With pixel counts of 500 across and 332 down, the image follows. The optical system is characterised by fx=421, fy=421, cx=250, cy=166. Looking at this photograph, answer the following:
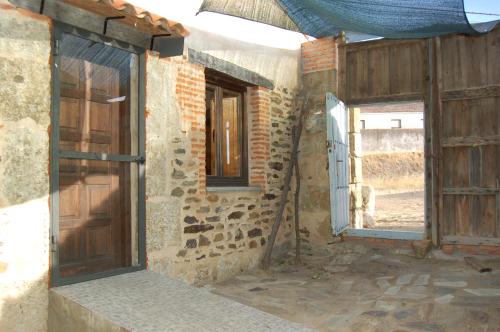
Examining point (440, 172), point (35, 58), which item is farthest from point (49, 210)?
point (440, 172)

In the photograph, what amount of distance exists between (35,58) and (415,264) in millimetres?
5294

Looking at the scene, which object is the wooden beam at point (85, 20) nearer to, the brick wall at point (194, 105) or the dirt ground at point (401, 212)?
the brick wall at point (194, 105)

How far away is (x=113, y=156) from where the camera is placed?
12.6ft

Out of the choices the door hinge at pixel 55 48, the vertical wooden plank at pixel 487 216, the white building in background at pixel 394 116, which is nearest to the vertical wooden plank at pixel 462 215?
the vertical wooden plank at pixel 487 216

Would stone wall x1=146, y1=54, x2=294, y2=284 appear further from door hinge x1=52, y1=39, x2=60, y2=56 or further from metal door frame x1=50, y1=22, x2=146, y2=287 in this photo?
door hinge x1=52, y1=39, x2=60, y2=56

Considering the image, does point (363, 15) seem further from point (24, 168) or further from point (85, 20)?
point (24, 168)

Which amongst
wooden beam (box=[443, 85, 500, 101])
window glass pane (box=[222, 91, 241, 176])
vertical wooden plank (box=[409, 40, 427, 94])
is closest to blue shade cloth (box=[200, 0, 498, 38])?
vertical wooden plank (box=[409, 40, 427, 94])

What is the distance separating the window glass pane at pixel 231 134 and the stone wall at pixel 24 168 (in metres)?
2.96

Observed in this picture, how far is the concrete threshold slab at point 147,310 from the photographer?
2.81 meters

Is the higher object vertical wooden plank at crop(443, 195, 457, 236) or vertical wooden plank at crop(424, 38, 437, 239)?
vertical wooden plank at crop(424, 38, 437, 239)

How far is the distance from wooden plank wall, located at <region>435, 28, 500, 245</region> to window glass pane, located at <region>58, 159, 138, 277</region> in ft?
14.8

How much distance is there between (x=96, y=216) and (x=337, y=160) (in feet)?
12.0

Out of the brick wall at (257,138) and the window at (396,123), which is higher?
the window at (396,123)

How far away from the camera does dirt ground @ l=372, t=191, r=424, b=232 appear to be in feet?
31.4
